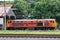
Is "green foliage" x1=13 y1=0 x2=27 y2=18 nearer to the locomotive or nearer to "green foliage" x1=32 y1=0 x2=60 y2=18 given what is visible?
"green foliage" x1=32 y1=0 x2=60 y2=18

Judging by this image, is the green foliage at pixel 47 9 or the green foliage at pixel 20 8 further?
the green foliage at pixel 20 8

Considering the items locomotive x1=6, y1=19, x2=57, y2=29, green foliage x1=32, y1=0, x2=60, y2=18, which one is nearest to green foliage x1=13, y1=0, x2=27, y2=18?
green foliage x1=32, y1=0, x2=60, y2=18

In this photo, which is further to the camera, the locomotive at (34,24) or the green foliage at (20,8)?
the green foliage at (20,8)

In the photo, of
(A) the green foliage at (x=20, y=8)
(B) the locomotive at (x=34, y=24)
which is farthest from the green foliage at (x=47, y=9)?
(B) the locomotive at (x=34, y=24)

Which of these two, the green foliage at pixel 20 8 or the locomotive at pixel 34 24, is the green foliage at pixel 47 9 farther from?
the locomotive at pixel 34 24

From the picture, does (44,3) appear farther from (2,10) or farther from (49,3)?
(2,10)

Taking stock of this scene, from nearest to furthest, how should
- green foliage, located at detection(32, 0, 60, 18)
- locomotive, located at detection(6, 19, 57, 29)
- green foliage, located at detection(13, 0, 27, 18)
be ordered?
locomotive, located at detection(6, 19, 57, 29) → green foliage, located at detection(32, 0, 60, 18) → green foliage, located at detection(13, 0, 27, 18)

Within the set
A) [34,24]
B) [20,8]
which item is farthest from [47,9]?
[34,24]

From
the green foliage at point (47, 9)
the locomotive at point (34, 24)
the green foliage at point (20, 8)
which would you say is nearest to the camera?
the locomotive at point (34, 24)

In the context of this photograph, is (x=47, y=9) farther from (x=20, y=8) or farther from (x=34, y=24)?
(x=34, y=24)

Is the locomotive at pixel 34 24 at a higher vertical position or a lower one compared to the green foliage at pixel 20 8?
lower

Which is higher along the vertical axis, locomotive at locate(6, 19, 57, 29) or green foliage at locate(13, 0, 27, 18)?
green foliage at locate(13, 0, 27, 18)

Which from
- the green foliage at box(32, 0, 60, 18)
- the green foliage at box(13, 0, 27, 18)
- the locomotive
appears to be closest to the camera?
the locomotive

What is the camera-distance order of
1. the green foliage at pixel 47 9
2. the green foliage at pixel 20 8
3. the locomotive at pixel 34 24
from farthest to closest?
the green foliage at pixel 20 8 → the green foliage at pixel 47 9 → the locomotive at pixel 34 24
